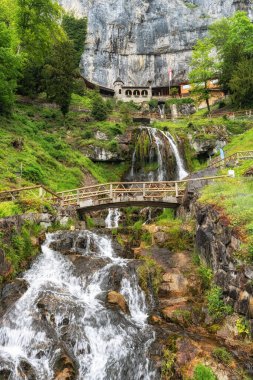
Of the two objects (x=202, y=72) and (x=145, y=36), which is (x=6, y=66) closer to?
(x=202, y=72)

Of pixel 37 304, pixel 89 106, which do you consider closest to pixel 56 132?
pixel 89 106

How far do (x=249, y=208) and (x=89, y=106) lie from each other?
121 ft

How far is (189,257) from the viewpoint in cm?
1656

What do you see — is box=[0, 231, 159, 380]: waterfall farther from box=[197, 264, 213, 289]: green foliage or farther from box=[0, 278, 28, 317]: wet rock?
box=[197, 264, 213, 289]: green foliage

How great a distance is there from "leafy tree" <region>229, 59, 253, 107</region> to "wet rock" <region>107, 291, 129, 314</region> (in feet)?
112

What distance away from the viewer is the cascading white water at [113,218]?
26938mm

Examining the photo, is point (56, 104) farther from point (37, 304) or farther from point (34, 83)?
point (37, 304)

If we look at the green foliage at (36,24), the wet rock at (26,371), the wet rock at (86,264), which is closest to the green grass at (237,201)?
the wet rock at (86,264)

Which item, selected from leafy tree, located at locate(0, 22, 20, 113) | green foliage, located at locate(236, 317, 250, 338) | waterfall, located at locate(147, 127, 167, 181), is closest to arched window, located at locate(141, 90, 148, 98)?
waterfall, located at locate(147, 127, 167, 181)

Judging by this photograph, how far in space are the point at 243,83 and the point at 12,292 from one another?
118 ft

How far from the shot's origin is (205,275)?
14438 mm

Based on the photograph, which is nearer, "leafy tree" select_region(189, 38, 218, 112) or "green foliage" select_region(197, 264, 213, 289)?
"green foliage" select_region(197, 264, 213, 289)

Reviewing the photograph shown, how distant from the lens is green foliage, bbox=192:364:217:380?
379 inches

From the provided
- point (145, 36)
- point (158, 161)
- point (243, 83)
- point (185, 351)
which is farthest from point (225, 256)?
point (145, 36)
